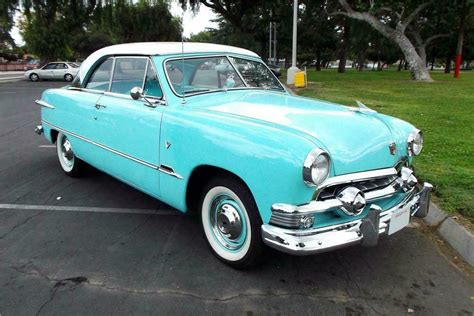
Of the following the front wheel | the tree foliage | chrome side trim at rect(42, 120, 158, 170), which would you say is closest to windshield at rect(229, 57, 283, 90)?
chrome side trim at rect(42, 120, 158, 170)

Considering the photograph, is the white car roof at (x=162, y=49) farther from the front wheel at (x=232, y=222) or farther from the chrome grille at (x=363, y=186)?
the chrome grille at (x=363, y=186)

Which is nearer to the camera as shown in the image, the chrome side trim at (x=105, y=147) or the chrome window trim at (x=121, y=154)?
the chrome window trim at (x=121, y=154)

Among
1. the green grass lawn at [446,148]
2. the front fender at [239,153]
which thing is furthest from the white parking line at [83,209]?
the green grass lawn at [446,148]

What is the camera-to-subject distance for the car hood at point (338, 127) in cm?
290

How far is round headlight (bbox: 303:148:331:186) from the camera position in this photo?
261cm

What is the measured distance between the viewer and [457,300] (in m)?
2.89

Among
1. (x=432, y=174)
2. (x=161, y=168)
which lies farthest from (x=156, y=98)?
(x=432, y=174)

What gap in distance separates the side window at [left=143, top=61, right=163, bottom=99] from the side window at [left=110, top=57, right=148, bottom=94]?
89 millimetres

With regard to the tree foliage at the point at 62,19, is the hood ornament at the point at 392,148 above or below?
below

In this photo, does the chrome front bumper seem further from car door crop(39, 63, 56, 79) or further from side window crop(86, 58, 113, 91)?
car door crop(39, 63, 56, 79)

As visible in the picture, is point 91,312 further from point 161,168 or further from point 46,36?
point 46,36

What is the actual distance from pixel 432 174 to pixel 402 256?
185 cm

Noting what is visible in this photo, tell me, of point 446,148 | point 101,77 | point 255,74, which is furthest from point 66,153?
point 446,148

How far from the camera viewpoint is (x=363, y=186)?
3059 mm
